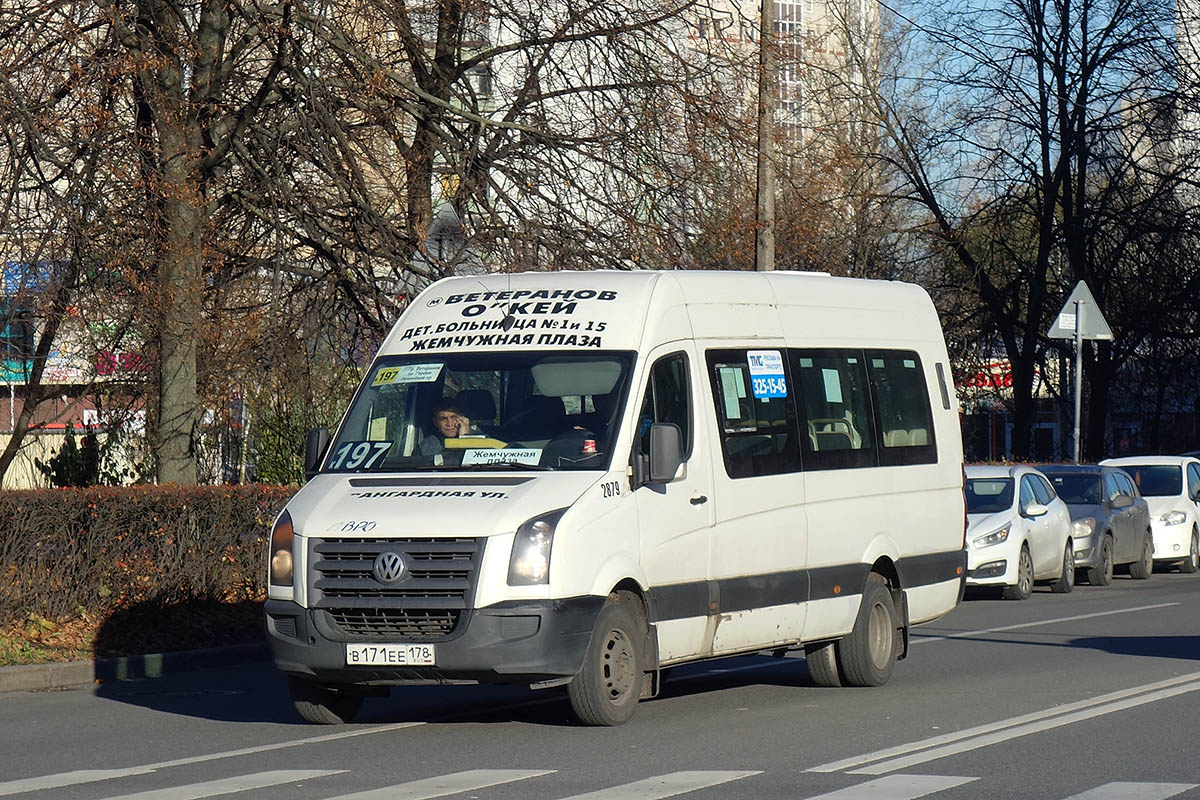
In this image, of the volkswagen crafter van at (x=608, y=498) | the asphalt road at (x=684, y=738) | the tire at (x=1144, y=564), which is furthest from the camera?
the tire at (x=1144, y=564)

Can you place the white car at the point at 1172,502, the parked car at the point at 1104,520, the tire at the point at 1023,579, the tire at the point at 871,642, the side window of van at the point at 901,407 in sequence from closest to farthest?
1. the tire at the point at 871,642
2. the side window of van at the point at 901,407
3. the tire at the point at 1023,579
4. the parked car at the point at 1104,520
5. the white car at the point at 1172,502

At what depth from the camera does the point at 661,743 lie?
980 centimetres

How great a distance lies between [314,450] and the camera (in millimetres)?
11195

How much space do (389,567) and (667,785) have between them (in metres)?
2.25

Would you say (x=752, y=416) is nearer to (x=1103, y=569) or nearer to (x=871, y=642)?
(x=871, y=642)

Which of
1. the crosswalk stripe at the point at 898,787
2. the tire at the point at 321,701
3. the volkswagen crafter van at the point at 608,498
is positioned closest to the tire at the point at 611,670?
the volkswagen crafter van at the point at 608,498

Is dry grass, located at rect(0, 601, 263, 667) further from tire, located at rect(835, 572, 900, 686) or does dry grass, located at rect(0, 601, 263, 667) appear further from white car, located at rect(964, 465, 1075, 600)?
white car, located at rect(964, 465, 1075, 600)

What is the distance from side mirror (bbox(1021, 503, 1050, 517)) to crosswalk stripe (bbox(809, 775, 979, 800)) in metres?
13.6

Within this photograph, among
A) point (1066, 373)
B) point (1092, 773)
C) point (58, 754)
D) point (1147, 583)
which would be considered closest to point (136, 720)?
point (58, 754)

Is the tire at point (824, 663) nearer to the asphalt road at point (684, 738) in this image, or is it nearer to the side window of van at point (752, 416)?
the asphalt road at point (684, 738)

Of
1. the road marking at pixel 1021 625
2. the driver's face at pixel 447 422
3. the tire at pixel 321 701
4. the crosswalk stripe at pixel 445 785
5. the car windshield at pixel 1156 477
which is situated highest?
the driver's face at pixel 447 422

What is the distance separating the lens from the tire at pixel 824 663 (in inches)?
495

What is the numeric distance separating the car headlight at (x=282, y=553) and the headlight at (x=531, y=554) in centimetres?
133

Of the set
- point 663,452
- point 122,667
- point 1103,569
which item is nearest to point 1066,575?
point 1103,569
